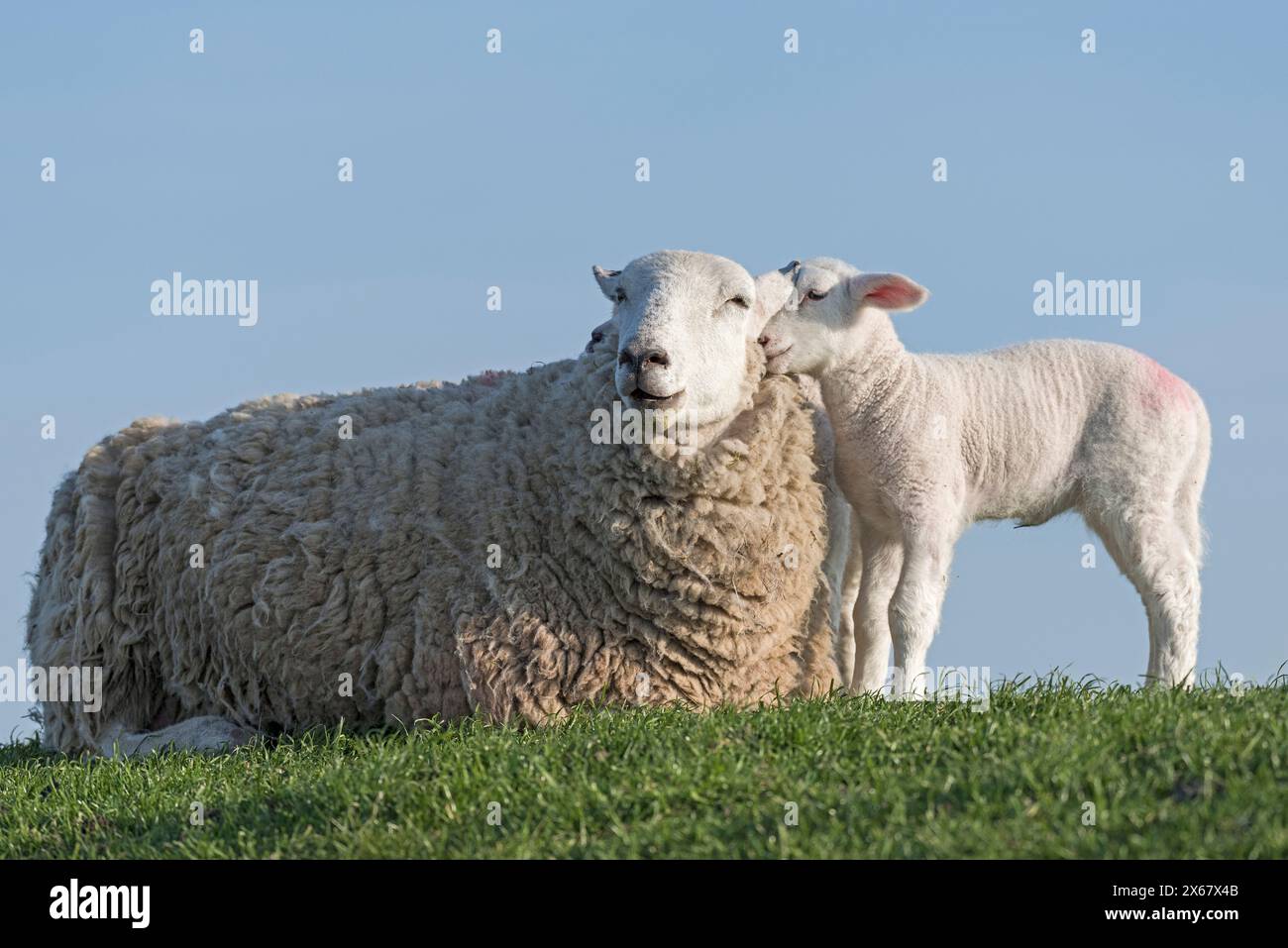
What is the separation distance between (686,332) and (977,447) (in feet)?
7.04

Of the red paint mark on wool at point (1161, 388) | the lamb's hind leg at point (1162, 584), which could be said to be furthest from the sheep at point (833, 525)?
the red paint mark on wool at point (1161, 388)

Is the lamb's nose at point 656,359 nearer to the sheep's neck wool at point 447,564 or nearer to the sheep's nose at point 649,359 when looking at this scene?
the sheep's nose at point 649,359

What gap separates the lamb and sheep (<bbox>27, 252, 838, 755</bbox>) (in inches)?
15.7

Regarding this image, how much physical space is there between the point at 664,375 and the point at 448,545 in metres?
1.66

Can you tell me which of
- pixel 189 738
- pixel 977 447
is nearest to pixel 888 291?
pixel 977 447

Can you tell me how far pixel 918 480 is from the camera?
26.6 feet

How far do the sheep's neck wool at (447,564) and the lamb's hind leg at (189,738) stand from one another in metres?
0.13

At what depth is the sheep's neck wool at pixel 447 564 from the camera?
7.56 meters

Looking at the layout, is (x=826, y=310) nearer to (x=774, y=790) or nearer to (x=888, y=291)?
(x=888, y=291)

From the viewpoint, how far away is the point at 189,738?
8656 millimetres

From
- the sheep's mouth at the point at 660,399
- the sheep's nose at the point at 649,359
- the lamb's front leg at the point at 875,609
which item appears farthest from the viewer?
the lamb's front leg at the point at 875,609
